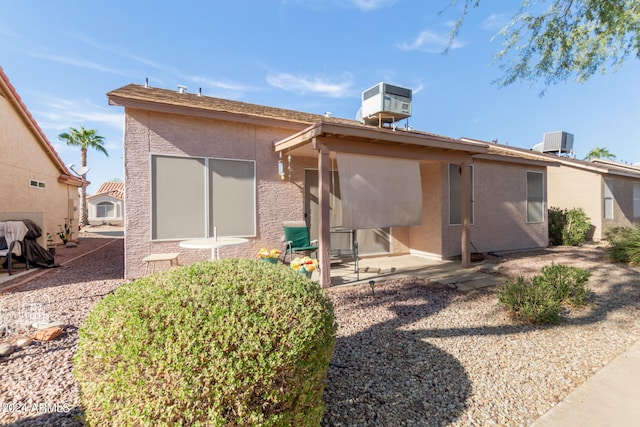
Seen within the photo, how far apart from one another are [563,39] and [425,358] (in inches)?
282

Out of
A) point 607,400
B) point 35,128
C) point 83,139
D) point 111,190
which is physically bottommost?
point 607,400

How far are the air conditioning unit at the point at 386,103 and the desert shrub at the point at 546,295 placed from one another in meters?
5.60

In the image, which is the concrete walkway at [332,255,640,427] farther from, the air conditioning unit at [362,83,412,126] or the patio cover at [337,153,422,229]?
the air conditioning unit at [362,83,412,126]

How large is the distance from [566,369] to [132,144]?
745 centimetres

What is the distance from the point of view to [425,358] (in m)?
Answer: 2.93

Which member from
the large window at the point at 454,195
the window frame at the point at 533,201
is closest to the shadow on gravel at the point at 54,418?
the large window at the point at 454,195

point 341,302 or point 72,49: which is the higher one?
point 72,49

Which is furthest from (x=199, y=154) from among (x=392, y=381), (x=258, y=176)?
(x=392, y=381)

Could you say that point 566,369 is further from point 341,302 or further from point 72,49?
point 72,49

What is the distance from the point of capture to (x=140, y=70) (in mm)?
8320

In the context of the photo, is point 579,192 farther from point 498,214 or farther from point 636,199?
point 498,214

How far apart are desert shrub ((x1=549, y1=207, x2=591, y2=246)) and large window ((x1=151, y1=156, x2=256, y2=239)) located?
12.0 metres

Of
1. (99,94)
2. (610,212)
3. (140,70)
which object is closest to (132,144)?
(99,94)

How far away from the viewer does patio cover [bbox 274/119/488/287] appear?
17.5 ft
